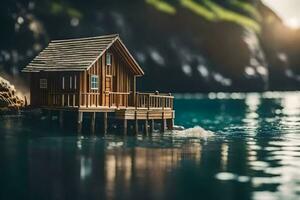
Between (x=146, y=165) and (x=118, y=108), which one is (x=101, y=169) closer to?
(x=146, y=165)

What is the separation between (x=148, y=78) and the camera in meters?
138

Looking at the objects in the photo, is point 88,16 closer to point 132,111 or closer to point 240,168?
point 132,111

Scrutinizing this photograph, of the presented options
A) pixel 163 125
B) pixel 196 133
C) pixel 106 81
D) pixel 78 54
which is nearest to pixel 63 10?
pixel 78 54

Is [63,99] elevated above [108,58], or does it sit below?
below

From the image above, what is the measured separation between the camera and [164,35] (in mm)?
150500

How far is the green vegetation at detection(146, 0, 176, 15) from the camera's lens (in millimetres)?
154750

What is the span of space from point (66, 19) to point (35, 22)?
916cm

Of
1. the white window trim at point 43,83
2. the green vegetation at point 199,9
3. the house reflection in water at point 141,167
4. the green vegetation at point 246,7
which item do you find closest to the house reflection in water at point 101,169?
the house reflection in water at point 141,167

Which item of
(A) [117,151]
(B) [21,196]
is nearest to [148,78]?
(A) [117,151]

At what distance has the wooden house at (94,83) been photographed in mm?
53469

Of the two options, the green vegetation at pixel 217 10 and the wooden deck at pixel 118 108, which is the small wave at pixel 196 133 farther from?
the green vegetation at pixel 217 10

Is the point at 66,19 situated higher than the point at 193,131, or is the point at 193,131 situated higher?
the point at 66,19

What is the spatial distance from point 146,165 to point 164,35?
116428 mm

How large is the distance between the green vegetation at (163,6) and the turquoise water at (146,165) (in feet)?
326
